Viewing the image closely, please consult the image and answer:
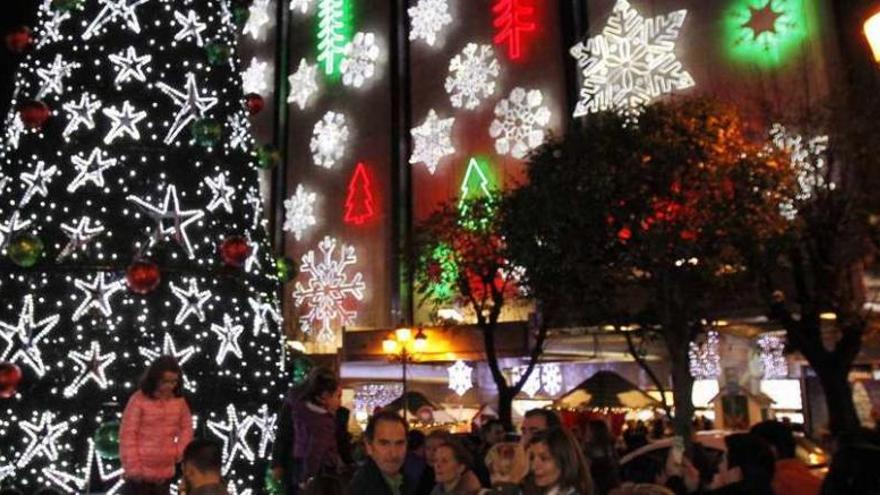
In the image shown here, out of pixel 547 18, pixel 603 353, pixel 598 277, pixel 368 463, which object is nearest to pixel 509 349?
pixel 603 353

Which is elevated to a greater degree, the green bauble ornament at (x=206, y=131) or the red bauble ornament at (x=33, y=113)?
the red bauble ornament at (x=33, y=113)

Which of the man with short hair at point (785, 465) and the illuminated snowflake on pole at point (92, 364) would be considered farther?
the illuminated snowflake on pole at point (92, 364)

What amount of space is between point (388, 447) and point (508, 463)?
1.15 metres

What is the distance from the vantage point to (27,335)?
312 inches

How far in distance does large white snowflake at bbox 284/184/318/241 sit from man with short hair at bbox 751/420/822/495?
2511 centimetres

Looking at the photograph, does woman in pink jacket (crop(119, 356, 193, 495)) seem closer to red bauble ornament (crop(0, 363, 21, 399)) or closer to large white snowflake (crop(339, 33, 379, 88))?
red bauble ornament (crop(0, 363, 21, 399))

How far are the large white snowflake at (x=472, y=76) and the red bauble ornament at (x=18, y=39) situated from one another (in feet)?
55.2

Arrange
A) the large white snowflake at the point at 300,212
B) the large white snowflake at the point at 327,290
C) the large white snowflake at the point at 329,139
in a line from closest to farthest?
1. the large white snowflake at the point at 327,290
2. the large white snowflake at the point at 329,139
3. the large white snowflake at the point at 300,212

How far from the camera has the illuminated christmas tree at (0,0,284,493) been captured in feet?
25.6

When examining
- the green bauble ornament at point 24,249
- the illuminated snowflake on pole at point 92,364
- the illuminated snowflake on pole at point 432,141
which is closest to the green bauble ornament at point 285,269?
the illuminated snowflake on pole at point 92,364

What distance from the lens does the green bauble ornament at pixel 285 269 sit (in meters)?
9.56

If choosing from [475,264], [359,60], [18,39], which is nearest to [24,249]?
[18,39]

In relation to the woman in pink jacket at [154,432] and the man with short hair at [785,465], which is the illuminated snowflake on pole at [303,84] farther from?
the man with short hair at [785,465]

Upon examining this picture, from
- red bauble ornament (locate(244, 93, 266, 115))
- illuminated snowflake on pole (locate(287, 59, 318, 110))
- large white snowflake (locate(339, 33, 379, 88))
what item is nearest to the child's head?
red bauble ornament (locate(244, 93, 266, 115))
